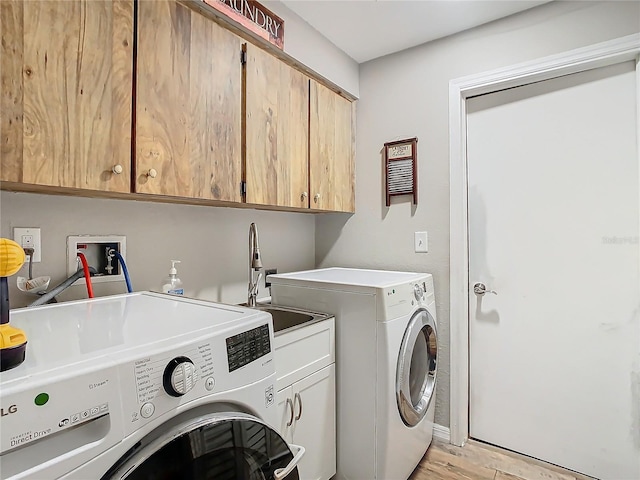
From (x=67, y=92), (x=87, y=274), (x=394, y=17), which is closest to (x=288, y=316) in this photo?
(x=87, y=274)

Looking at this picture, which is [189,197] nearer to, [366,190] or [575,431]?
[366,190]

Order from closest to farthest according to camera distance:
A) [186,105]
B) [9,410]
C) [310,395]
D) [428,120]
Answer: [9,410], [186,105], [310,395], [428,120]

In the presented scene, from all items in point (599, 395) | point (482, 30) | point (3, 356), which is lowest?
point (599, 395)

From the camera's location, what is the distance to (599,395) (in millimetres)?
1769

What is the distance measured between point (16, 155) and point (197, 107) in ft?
2.06

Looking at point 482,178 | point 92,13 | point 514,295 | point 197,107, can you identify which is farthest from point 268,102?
point 514,295

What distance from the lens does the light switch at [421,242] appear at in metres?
2.18

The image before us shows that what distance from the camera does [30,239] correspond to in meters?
1.26

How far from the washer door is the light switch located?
439 millimetres

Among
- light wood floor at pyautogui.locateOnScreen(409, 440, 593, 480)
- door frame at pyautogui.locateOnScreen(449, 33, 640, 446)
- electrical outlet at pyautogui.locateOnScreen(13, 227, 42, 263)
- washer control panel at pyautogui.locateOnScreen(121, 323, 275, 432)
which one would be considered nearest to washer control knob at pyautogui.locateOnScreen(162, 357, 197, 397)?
washer control panel at pyautogui.locateOnScreen(121, 323, 275, 432)

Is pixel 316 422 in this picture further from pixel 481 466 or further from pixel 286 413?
pixel 481 466

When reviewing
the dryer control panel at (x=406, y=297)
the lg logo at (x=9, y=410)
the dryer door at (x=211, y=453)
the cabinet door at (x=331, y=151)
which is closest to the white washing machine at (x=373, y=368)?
the dryer control panel at (x=406, y=297)

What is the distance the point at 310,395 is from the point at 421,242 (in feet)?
3.77

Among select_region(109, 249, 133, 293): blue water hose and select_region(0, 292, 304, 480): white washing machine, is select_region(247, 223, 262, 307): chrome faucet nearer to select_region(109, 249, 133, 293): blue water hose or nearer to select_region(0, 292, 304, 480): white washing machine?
select_region(109, 249, 133, 293): blue water hose
